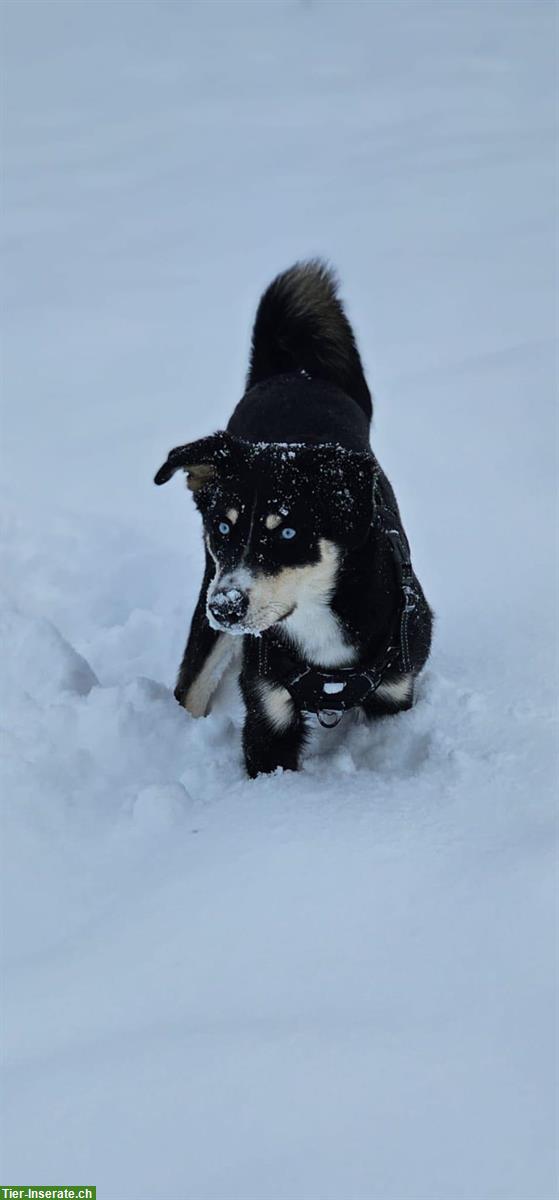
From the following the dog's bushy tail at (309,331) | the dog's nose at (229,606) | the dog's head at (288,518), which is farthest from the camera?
the dog's bushy tail at (309,331)

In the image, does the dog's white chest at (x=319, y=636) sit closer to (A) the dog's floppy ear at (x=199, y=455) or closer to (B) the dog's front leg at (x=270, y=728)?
(B) the dog's front leg at (x=270, y=728)

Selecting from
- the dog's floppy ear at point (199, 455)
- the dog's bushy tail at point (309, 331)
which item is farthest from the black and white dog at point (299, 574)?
the dog's bushy tail at point (309, 331)

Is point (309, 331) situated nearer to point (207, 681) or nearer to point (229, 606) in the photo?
point (207, 681)

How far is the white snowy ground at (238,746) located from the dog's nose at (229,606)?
525mm

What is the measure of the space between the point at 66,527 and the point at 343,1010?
10.3 feet

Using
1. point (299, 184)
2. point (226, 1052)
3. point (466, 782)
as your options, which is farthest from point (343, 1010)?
point (299, 184)

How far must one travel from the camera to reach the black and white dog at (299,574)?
108 inches

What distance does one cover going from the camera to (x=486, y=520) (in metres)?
4.36

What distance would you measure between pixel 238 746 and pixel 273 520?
0.98m

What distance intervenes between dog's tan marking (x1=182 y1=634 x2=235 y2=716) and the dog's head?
0.89m

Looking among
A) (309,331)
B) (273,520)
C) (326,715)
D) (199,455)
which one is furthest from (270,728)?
(309,331)

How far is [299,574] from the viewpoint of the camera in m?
2.79

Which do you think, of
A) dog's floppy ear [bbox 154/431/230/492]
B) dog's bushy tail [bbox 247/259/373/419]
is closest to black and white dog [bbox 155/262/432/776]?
dog's floppy ear [bbox 154/431/230/492]

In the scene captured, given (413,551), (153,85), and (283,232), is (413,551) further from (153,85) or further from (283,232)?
(153,85)
